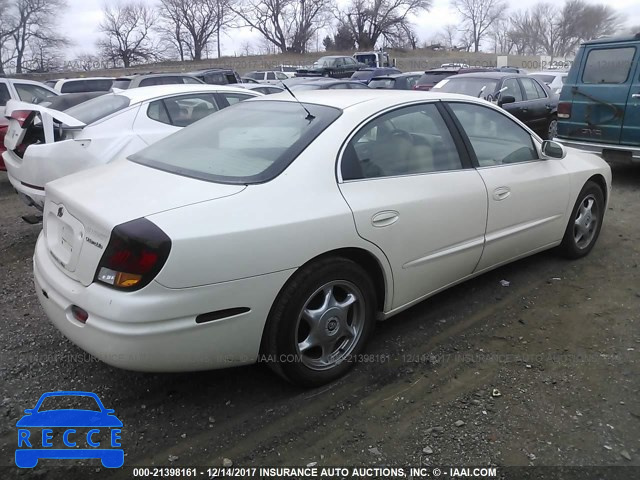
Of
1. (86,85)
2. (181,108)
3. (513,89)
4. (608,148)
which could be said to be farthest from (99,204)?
(86,85)

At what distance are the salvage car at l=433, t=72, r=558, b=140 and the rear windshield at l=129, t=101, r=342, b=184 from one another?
742cm

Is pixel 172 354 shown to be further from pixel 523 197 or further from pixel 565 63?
pixel 565 63

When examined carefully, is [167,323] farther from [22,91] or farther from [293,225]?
[22,91]

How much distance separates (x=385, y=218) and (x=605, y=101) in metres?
6.06

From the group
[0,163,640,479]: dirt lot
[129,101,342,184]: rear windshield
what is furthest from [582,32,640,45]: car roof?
[129,101,342,184]: rear windshield

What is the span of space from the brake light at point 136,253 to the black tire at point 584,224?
355 centimetres

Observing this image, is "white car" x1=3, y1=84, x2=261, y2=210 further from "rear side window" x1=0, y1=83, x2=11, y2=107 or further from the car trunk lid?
"rear side window" x1=0, y1=83, x2=11, y2=107

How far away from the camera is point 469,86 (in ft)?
33.5

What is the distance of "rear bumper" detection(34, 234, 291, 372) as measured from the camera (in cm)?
230

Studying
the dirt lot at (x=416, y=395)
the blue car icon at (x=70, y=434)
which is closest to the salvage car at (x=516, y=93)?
the dirt lot at (x=416, y=395)

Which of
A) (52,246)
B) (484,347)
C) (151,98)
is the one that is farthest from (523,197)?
(151,98)

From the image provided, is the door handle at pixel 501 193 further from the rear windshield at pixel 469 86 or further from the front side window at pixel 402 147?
the rear windshield at pixel 469 86

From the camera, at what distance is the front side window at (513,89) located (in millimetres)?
10133

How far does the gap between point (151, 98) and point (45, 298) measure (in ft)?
12.7
